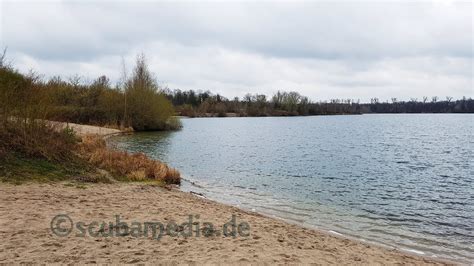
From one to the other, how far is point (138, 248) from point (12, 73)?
1238 cm

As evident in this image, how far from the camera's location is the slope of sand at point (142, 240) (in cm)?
657

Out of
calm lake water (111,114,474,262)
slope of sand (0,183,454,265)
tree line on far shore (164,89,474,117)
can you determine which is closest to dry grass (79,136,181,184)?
calm lake water (111,114,474,262)

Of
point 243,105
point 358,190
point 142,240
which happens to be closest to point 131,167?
point 142,240

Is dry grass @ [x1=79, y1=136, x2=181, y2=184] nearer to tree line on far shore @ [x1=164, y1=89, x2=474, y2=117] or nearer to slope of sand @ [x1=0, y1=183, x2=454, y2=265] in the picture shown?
slope of sand @ [x1=0, y1=183, x2=454, y2=265]

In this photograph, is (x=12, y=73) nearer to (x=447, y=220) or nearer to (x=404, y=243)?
(x=404, y=243)

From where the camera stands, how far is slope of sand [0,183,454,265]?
6.57 metres

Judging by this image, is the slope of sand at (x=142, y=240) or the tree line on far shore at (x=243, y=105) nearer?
the slope of sand at (x=142, y=240)

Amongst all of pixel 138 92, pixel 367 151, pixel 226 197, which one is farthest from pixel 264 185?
pixel 138 92

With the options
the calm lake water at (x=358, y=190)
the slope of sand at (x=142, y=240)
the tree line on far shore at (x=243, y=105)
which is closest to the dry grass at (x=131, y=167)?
the calm lake water at (x=358, y=190)

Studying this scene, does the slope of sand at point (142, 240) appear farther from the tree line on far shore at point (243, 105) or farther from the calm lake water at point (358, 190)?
the tree line on far shore at point (243, 105)

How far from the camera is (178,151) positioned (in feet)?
106

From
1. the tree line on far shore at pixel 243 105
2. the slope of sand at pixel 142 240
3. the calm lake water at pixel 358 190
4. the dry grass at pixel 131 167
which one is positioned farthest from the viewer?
the tree line on far shore at pixel 243 105

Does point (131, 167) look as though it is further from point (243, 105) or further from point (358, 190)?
point (243, 105)

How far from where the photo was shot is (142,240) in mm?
7484
